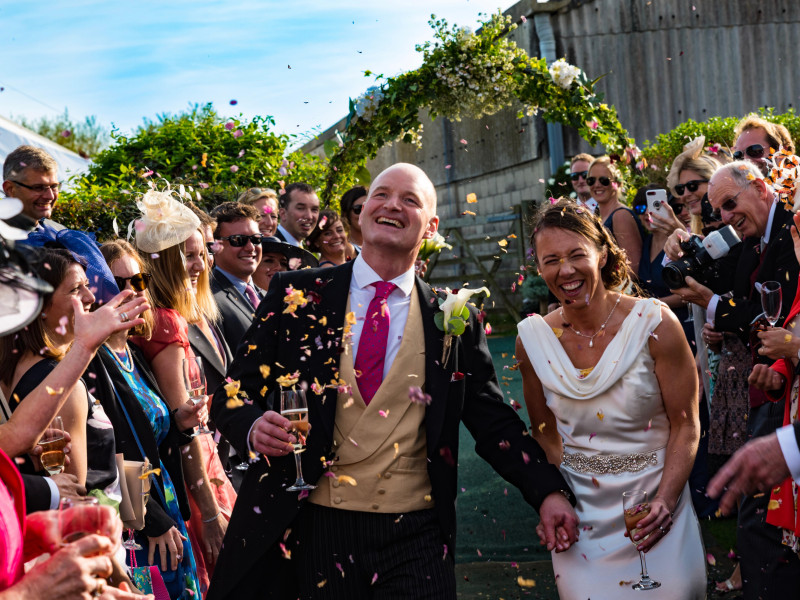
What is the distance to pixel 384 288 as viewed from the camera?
3.59 metres

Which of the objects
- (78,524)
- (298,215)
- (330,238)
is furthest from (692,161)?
(78,524)

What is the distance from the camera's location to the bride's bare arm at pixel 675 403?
3543 mm

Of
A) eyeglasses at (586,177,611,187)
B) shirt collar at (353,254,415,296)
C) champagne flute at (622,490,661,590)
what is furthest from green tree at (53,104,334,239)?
champagne flute at (622,490,661,590)

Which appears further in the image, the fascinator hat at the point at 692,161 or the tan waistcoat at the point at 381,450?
the fascinator hat at the point at 692,161

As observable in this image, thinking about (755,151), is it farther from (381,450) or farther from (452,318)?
(381,450)

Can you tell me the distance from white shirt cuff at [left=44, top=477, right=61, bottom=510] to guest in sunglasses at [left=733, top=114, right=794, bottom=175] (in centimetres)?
463

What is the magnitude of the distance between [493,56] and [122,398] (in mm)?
6168

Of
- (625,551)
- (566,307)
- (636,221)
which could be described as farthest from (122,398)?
(636,221)

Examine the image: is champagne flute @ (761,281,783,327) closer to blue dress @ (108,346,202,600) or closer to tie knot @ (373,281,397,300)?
tie knot @ (373,281,397,300)

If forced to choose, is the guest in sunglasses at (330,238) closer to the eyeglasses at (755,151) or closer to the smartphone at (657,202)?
the smartphone at (657,202)

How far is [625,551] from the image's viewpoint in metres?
3.56

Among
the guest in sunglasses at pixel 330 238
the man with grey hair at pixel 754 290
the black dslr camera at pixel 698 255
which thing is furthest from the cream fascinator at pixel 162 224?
the man with grey hair at pixel 754 290

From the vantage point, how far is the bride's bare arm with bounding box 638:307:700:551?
3.54m

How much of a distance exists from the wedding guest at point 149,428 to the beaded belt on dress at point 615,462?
1727mm
